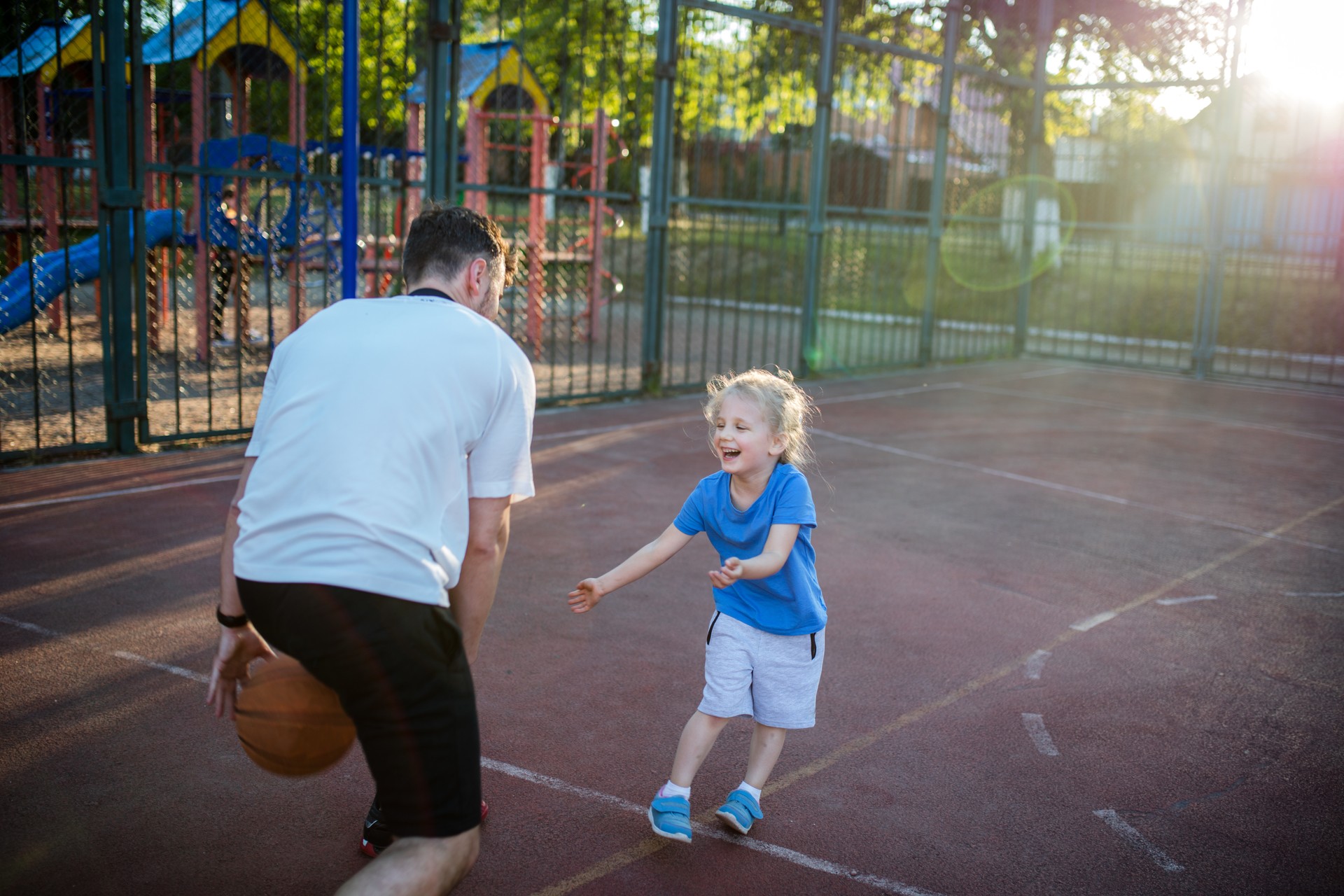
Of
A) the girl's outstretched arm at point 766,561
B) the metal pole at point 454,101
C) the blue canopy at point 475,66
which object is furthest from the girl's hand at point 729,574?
the blue canopy at point 475,66

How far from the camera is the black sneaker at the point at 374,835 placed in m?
3.04

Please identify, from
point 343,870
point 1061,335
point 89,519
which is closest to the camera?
point 343,870

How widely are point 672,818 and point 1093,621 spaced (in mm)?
2882

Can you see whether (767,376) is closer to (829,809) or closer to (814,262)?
(829,809)

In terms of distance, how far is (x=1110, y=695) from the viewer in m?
4.41

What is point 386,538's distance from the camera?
2.27 metres

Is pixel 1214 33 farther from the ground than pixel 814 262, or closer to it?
farther from the ground

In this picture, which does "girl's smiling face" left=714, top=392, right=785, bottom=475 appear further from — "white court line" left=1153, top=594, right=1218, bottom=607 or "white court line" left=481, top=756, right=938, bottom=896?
"white court line" left=1153, top=594, right=1218, bottom=607

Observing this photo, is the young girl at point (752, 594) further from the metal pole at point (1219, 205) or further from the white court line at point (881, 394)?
the metal pole at point (1219, 205)

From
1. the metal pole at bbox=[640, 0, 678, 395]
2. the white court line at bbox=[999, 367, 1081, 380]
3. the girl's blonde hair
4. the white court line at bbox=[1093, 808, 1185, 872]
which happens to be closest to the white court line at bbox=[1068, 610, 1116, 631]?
the white court line at bbox=[1093, 808, 1185, 872]

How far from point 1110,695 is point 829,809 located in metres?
1.56

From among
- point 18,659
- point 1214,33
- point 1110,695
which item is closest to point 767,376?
point 1110,695

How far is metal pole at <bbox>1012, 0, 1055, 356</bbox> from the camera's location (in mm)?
15352

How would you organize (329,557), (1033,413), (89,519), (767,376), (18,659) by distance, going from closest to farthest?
(329,557) < (767,376) < (18,659) < (89,519) < (1033,413)
